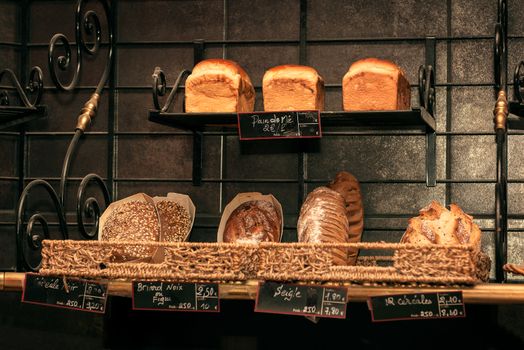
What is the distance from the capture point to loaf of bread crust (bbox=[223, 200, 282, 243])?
2.73 m

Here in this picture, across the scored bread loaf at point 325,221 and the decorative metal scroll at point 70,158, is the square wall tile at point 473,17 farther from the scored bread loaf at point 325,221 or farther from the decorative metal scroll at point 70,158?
the decorative metal scroll at point 70,158

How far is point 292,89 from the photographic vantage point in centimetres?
274

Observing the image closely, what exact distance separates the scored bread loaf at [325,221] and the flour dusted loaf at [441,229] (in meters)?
0.20

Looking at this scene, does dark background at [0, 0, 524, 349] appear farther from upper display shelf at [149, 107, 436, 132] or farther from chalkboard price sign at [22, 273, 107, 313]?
chalkboard price sign at [22, 273, 107, 313]

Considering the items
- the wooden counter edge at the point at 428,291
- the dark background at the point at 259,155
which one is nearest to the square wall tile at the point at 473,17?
the dark background at the point at 259,155

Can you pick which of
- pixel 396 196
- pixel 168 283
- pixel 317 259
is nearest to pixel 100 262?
pixel 168 283

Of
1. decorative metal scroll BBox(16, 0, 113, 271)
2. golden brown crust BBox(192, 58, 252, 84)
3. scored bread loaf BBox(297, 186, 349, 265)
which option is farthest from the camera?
golden brown crust BBox(192, 58, 252, 84)

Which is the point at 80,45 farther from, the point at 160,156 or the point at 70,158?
the point at 160,156

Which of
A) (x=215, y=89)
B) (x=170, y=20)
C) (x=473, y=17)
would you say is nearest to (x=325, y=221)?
(x=215, y=89)

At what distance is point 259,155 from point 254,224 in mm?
469

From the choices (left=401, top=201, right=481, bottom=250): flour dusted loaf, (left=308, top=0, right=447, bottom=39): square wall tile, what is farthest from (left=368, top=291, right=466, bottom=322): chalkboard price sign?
(left=308, top=0, right=447, bottom=39): square wall tile

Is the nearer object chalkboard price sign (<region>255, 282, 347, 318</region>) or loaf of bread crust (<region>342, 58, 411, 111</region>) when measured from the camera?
chalkboard price sign (<region>255, 282, 347, 318</region>)

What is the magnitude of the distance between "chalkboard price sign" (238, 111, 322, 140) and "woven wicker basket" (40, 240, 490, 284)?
0.37 m

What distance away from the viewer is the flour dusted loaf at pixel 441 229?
2441 mm
